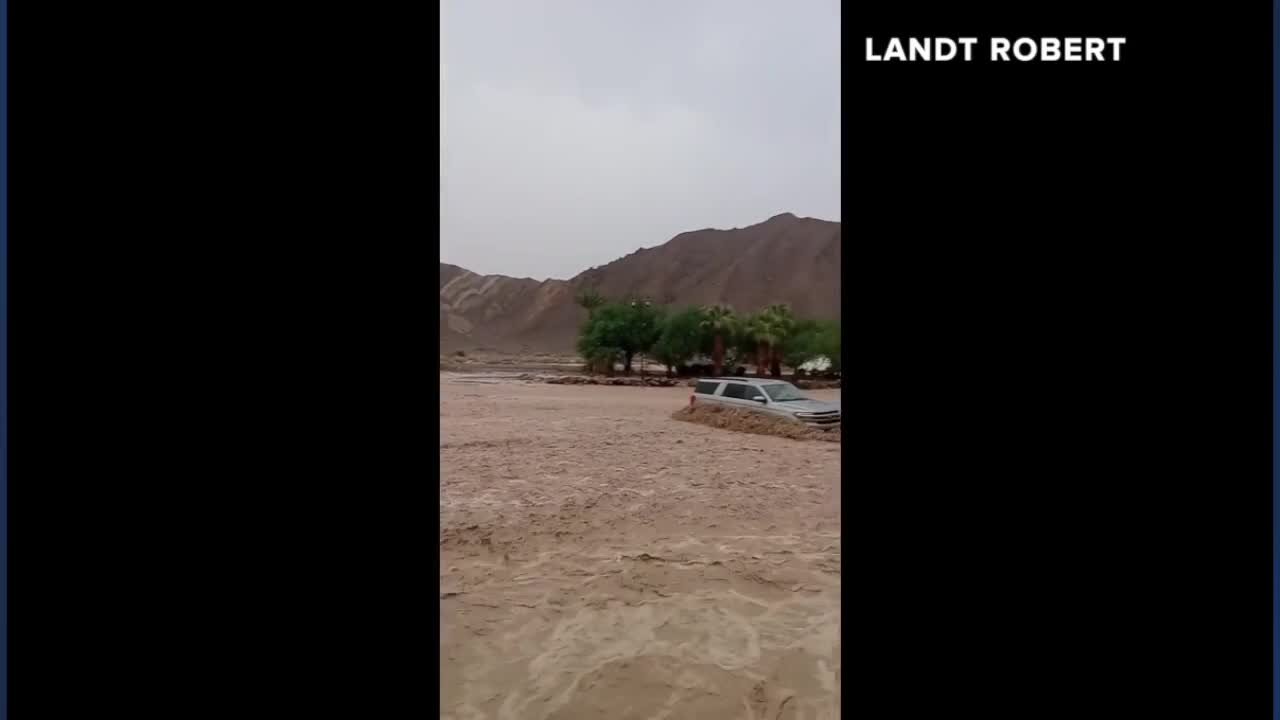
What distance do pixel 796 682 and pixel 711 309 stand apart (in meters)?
27.3

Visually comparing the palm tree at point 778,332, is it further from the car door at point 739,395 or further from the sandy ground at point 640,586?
the sandy ground at point 640,586

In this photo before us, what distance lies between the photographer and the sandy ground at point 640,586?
2.67 metres

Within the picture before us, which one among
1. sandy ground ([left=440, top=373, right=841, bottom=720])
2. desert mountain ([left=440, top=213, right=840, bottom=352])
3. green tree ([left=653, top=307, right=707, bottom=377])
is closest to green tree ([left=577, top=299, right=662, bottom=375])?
green tree ([left=653, top=307, right=707, bottom=377])

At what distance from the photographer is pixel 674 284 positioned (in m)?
83.1

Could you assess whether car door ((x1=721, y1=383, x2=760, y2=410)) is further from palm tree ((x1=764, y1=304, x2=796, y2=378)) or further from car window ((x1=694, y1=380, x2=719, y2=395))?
palm tree ((x1=764, y1=304, x2=796, y2=378))

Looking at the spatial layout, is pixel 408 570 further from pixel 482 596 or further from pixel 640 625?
pixel 482 596

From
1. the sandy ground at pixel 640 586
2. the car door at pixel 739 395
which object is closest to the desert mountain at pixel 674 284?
the car door at pixel 739 395

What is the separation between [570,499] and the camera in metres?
6.33

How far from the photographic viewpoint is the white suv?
10.4 metres

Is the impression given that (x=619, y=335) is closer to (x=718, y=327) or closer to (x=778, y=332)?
(x=718, y=327)

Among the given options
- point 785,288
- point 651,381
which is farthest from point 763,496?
point 785,288

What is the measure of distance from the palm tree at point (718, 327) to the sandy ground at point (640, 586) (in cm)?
1993

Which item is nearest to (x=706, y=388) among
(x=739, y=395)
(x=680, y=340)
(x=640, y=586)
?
(x=739, y=395)

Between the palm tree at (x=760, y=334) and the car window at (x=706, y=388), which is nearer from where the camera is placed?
the car window at (x=706, y=388)
